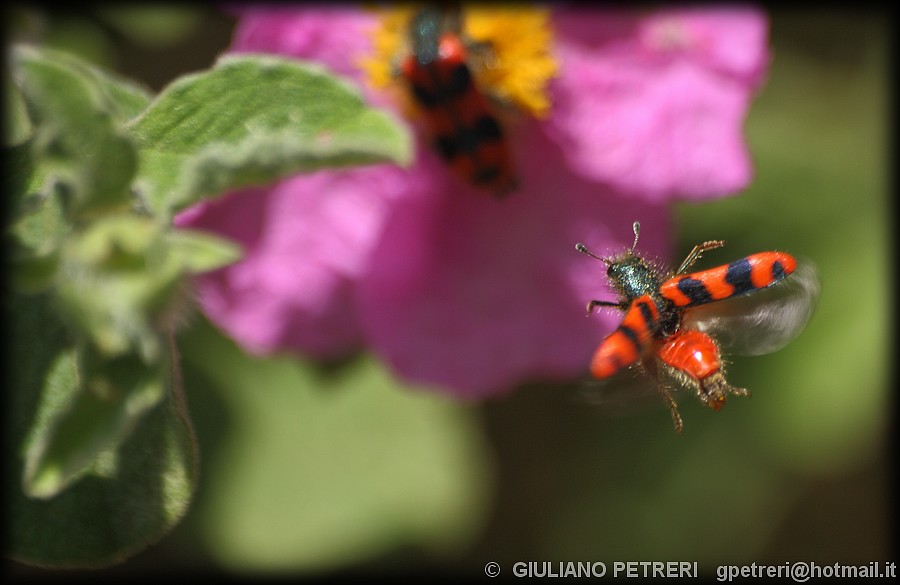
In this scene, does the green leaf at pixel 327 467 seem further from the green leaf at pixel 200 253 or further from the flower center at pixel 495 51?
the green leaf at pixel 200 253

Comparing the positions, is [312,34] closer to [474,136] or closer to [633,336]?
[474,136]

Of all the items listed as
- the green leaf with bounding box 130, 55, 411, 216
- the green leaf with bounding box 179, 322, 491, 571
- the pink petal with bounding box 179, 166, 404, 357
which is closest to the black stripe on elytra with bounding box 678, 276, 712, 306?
the green leaf with bounding box 130, 55, 411, 216

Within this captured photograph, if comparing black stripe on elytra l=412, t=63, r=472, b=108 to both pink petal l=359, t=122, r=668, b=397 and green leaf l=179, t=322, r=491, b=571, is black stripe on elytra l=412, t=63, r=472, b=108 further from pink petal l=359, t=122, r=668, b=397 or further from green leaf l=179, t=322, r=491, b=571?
green leaf l=179, t=322, r=491, b=571

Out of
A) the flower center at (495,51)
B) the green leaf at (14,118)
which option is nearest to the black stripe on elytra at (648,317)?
the flower center at (495,51)

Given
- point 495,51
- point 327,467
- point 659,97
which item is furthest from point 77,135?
point 327,467

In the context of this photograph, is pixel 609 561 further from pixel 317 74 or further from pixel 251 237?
pixel 317 74

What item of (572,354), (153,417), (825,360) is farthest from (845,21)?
(153,417)
